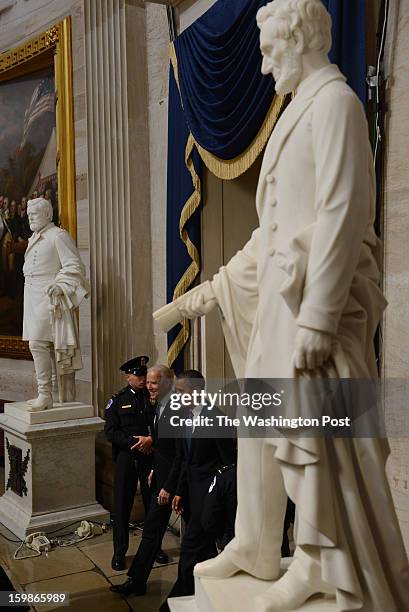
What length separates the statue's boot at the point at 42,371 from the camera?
6168 mm

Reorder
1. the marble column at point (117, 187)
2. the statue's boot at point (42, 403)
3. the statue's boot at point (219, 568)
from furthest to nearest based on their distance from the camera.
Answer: the marble column at point (117, 187) → the statue's boot at point (42, 403) → the statue's boot at point (219, 568)

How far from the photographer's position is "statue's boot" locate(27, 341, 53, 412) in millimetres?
6168

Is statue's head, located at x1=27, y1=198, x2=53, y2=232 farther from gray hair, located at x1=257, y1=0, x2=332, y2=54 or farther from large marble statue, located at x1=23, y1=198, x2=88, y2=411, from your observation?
gray hair, located at x1=257, y1=0, x2=332, y2=54

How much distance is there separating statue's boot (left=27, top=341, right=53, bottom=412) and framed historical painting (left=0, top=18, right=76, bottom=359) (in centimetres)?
157

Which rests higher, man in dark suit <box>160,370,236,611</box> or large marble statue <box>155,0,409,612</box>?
large marble statue <box>155,0,409,612</box>

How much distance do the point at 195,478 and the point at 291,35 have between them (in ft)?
9.42

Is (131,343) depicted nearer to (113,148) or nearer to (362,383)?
(113,148)

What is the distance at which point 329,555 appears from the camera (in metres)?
1.94

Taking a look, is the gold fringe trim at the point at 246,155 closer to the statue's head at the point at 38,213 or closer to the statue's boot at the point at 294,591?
the statue's head at the point at 38,213

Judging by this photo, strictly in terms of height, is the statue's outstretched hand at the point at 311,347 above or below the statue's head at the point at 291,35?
below

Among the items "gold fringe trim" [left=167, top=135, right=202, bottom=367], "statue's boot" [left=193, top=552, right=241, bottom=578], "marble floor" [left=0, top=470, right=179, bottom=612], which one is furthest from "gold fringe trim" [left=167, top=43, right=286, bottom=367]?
"statue's boot" [left=193, top=552, right=241, bottom=578]

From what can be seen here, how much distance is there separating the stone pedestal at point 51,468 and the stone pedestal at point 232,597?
3876 mm

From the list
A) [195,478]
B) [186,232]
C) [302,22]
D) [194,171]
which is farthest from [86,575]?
[302,22]

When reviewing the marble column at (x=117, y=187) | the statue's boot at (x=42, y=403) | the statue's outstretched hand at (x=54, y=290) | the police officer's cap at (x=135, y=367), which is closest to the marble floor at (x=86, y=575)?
the statue's boot at (x=42, y=403)
